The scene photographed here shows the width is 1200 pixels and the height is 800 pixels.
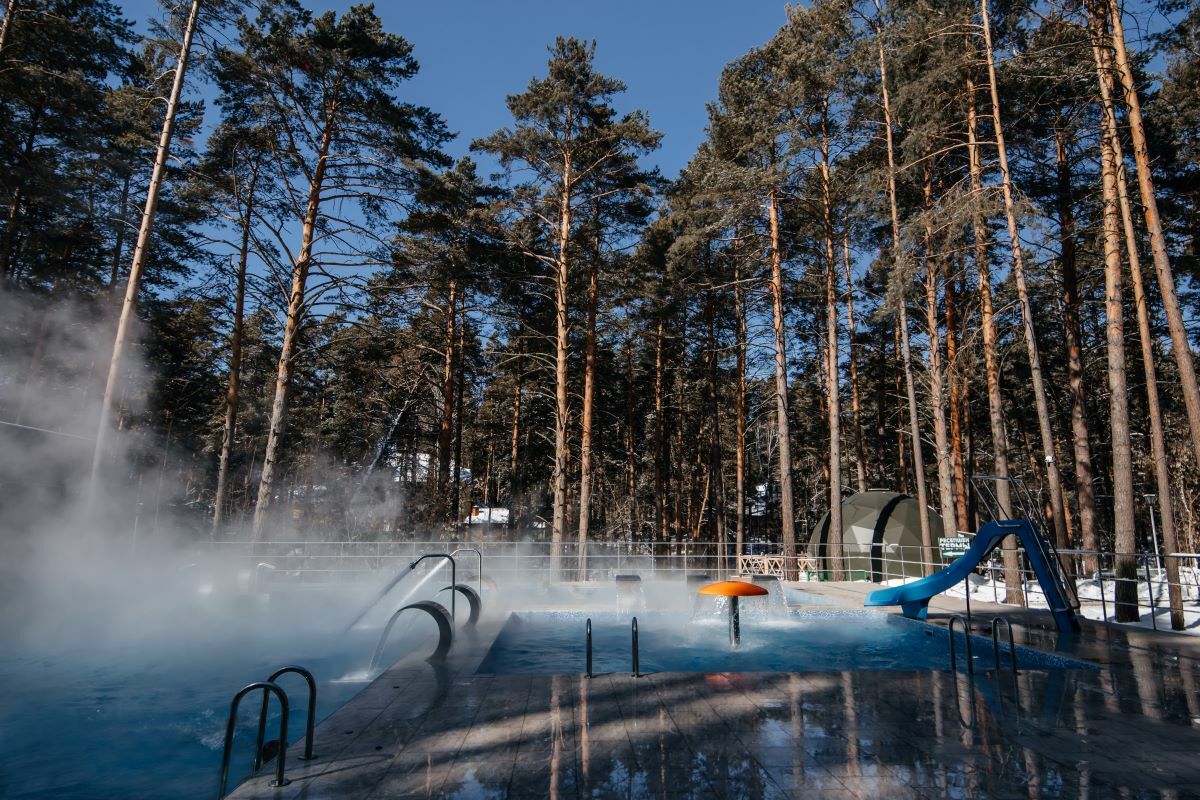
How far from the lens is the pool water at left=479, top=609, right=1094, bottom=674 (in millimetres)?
8727

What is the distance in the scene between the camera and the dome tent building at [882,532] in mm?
20969

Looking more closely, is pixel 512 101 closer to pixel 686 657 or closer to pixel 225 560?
pixel 225 560

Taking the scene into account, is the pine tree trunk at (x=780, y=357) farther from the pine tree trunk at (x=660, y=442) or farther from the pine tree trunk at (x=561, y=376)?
the pine tree trunk at (x=660, y=442)

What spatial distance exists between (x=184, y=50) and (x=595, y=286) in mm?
11431

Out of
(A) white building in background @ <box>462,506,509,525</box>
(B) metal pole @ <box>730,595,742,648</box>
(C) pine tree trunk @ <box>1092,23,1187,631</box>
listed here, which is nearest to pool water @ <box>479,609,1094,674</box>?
(B) metal pole @ <box>730,595,742,648</box>

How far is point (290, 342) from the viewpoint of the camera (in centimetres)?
1539

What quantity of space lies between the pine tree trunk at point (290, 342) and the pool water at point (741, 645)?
7026 mm

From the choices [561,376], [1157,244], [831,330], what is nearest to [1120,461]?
[1157,244]

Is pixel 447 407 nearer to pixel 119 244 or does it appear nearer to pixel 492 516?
pixel 119 244

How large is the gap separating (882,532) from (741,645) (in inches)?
545

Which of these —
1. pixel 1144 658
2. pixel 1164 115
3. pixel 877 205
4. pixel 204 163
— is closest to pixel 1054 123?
pixel 1164 115

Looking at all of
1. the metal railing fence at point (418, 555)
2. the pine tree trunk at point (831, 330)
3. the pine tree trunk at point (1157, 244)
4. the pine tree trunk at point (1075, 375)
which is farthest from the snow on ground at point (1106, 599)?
the metal railing fence at point (418, 555)

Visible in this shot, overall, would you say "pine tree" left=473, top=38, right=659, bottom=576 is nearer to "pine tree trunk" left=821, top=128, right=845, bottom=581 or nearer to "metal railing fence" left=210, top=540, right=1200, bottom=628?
"metal railing fence" left=210, top=540, right=1200, bottom=628

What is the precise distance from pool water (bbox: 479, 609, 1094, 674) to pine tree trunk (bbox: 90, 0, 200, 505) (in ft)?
28.4
